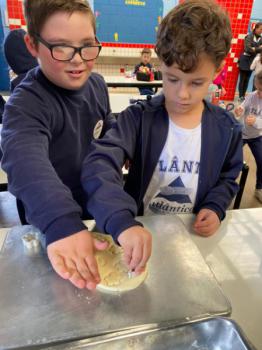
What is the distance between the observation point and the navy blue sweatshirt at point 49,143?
459mm

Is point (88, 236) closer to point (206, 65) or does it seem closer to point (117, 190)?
point (117, 190)

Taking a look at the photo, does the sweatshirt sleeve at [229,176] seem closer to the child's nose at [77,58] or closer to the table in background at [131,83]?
the child's nose at [77,58]

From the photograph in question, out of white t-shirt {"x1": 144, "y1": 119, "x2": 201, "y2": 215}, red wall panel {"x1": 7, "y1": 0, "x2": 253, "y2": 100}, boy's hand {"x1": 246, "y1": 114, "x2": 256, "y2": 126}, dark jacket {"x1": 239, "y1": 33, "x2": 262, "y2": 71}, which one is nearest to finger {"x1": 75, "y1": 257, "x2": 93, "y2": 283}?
white t-shirt {"x1": 144, "y1": 119, "x2": 201, "y2": 215}

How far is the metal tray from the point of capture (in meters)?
0.37

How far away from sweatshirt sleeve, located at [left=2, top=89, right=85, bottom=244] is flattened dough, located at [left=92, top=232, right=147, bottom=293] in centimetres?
10

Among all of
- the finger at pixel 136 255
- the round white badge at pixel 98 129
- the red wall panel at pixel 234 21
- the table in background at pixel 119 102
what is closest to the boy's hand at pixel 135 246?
the finger at pixel 136 255

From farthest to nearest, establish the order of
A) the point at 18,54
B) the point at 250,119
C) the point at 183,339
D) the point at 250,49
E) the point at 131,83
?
the point at 250,49 < the point at 131,83 < the point at 250,119 < the point at 18,54 < the point at 183,339

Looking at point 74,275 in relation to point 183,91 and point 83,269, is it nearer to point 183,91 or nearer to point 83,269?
point 83,269

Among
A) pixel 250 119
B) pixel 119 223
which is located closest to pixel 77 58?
pixel 119 223

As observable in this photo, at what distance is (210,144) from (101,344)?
0.57 m

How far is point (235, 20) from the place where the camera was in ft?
15.3

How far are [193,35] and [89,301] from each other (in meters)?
0.58

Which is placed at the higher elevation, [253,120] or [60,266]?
[60,266]

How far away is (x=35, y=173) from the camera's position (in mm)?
493
